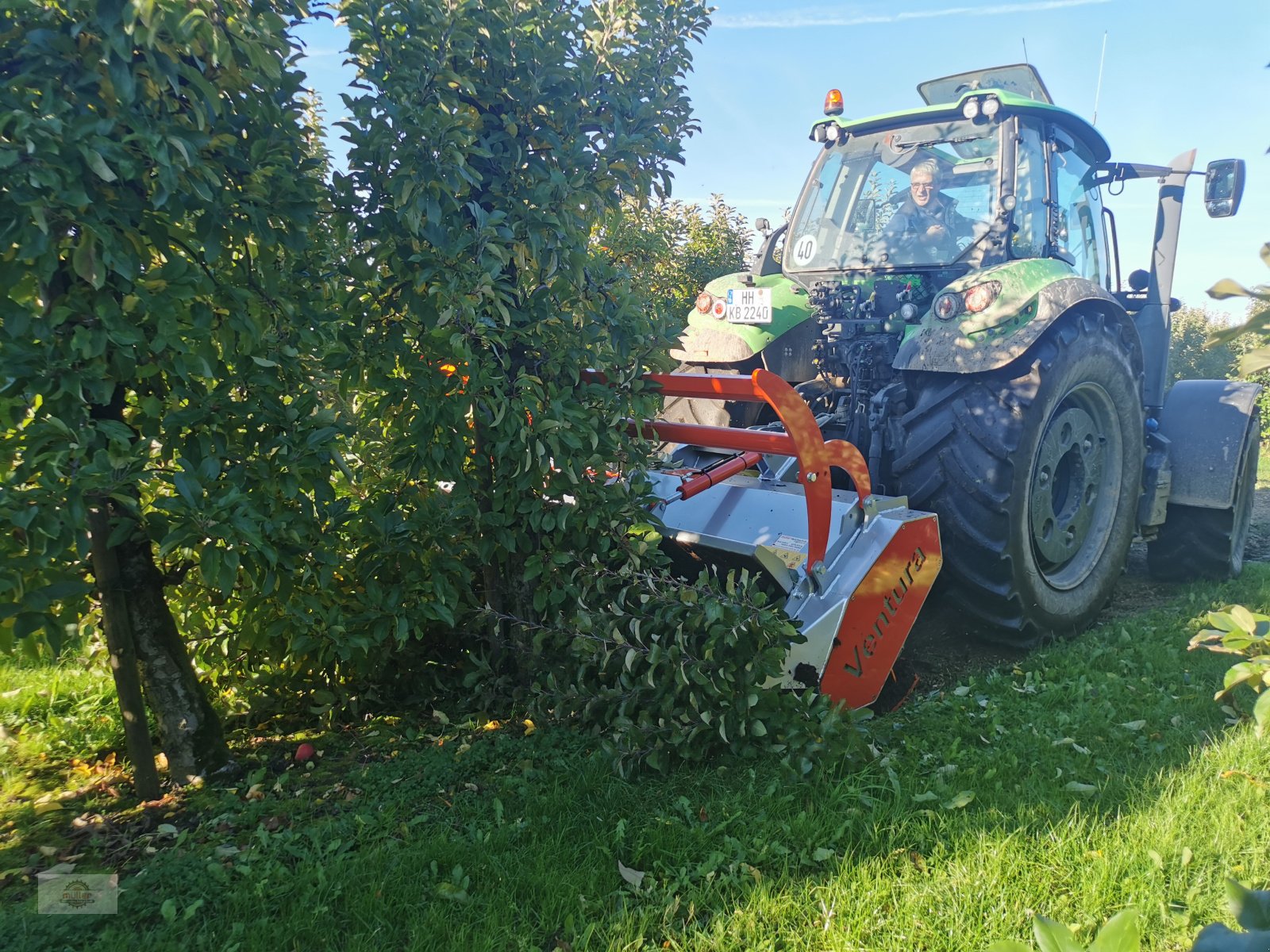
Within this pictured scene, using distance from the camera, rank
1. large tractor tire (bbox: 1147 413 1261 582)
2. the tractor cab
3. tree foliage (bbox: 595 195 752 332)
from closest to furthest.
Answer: the tractor cab
large tractor tire (bbox: 1147 413 1261 582)
tree foliage (bbox: 595 195 752 332)

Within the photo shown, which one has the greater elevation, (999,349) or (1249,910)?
(999,349)

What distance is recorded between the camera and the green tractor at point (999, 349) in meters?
3.57

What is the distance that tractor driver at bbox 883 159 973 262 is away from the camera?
421 cm

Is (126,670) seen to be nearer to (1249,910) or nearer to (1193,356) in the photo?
(1249,910)

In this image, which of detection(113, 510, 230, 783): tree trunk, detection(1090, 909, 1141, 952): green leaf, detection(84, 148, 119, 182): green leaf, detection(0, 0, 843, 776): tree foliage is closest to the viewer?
detection(1090, 909, 1141, 952): green leaf

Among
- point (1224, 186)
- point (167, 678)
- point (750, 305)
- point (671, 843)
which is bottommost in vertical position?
point (671, 843)

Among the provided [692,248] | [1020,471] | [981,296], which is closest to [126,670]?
[1020,471]

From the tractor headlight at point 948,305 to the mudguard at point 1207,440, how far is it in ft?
7.56

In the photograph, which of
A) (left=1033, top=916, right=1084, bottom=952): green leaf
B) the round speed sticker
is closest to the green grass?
(left=1033, top=916, right=1084, bottom=952): green leaf

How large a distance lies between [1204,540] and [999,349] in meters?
2.72

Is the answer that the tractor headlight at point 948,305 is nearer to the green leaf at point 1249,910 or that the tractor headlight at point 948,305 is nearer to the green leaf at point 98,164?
the green leaf at point 98,164

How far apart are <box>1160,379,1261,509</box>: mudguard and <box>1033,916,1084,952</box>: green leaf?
503cm

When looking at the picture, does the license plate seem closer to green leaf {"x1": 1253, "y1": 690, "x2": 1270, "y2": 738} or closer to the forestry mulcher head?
the forestry mulcher head

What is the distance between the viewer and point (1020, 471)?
11.5 feet
